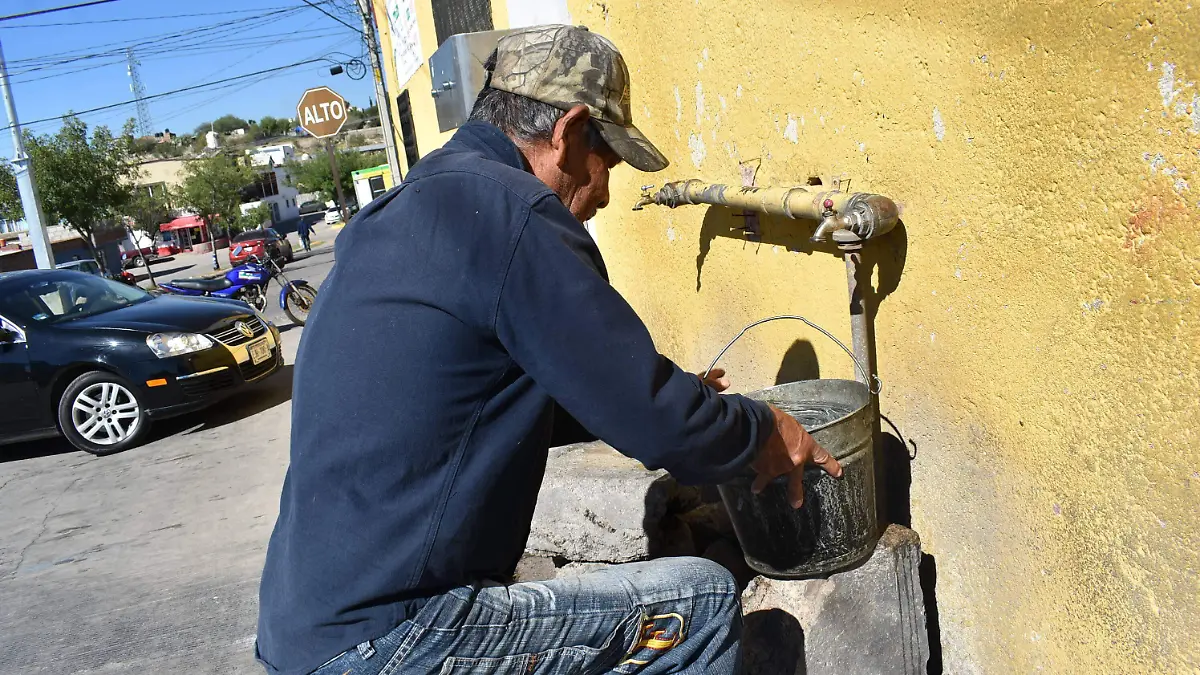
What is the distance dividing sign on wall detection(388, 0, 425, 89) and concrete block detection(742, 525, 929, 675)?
9390 millimetres

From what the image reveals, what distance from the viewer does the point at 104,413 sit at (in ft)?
25.4

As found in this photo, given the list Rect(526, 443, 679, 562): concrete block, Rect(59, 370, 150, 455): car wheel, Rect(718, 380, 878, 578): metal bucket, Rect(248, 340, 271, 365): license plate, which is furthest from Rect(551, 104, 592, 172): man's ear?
Rect(248, 340, 271, 365): license plate

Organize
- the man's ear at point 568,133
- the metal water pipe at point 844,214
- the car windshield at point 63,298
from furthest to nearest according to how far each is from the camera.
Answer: the car windshield at point 63,298 → the metal water pipe at point 844,214 → the man's ear at point 568,133

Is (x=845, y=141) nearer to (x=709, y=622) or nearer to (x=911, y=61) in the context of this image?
(x=911, y=61)

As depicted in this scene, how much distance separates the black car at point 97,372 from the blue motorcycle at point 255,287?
18.4 ft

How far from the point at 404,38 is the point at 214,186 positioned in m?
43.9

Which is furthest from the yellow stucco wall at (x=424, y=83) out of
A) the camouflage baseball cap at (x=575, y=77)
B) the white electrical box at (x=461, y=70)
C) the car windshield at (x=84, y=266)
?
the car windshield at (x=84, y=266)

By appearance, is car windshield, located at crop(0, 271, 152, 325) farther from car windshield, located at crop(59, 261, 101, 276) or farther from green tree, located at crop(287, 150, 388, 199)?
green tree, located at crop(287, 150, 388, 199)

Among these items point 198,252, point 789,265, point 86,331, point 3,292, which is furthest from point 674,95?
point 198,252

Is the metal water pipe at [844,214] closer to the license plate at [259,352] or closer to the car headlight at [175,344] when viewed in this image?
the car headlight at [175,344]

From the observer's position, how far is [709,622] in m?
1.92

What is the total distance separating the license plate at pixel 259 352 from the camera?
8.46 meters

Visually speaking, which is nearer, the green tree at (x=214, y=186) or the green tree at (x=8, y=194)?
the green tree at (x=8, y=194)

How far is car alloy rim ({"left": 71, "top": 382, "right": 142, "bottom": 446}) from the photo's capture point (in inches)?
303
